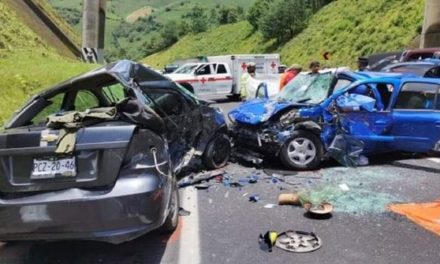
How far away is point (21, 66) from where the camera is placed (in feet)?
54.4

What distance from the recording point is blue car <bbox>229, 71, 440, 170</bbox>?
7977mm

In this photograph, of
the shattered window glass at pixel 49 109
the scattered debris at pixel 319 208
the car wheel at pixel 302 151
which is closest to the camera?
the shattered window glass at pixel 49 109

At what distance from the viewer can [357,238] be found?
5180 mm

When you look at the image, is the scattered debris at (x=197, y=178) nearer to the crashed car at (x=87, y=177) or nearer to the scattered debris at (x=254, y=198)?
the scattered debris at (x=254, y=198)

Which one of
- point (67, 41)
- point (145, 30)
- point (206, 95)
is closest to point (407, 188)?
point (206, 95)

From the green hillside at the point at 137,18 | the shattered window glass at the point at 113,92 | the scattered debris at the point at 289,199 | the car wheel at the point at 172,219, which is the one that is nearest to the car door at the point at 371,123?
the scattered debris at the point at 289,199

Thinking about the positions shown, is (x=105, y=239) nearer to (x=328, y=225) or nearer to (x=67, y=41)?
(x=328, y=225)

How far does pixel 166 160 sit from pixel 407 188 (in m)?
3.70

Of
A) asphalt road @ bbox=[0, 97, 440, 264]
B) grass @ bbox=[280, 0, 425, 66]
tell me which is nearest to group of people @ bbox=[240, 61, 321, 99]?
asphalt road @ bbox=[0, 97, 440, 264]

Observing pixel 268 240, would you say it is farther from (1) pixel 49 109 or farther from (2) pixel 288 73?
(2) pixel 288 73

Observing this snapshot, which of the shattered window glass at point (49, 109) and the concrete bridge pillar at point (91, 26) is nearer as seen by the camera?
the shattered window glass at point (49, 109)

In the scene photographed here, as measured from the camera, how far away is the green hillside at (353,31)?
135 ft

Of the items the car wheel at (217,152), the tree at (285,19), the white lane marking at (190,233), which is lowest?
the white lane marking at (190,233)

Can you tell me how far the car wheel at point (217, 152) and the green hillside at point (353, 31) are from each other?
32863 mm
